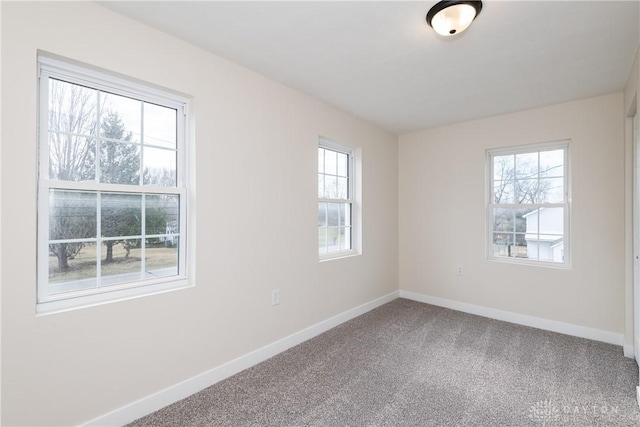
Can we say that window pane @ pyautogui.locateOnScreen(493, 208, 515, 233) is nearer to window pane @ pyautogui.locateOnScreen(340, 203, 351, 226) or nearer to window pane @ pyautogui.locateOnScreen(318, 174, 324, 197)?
window pane @ pyautogui.locateOnScreen(340, 203, 351, 226)

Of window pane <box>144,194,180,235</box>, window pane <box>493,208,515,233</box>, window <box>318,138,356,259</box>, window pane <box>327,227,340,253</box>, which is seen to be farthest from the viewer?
window pane <box>493,208,515,233</box>

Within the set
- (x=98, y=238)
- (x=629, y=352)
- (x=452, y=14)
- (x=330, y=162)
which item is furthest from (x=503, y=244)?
(x=98, y=238)

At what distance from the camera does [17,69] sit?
1480 mm

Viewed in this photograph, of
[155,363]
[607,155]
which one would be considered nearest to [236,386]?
[155,363]

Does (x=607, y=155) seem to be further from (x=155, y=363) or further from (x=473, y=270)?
(x=155, y=363)

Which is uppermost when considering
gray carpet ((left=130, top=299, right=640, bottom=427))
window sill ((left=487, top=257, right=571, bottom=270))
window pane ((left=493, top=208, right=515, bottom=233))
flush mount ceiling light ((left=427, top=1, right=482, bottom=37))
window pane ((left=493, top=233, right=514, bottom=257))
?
flush mount ceiling light ((left=427, top=1, right=482, bottom=37))

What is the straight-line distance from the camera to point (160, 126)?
2.12 metres

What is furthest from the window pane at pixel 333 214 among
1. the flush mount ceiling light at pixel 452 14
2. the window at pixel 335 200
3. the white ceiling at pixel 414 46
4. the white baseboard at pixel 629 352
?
the white baseboard at pixel 629 352

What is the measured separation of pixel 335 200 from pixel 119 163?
2.18m

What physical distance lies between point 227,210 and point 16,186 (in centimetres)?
117

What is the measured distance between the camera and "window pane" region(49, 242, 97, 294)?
167 cm

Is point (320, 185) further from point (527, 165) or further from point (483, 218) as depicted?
point (527, 165)

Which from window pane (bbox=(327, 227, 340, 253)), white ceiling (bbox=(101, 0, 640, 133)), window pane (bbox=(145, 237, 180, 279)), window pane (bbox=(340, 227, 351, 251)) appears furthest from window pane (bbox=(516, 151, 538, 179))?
window pane (bbox=(145, 237, 180, 279))

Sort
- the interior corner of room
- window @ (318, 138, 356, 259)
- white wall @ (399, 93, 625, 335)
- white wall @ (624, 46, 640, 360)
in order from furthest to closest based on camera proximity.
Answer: window @ (318, 138, 356, 259), white wall @ (399, 93, 625, 335), white wall @ (624, 46, 640, 360), the interior corner of room
